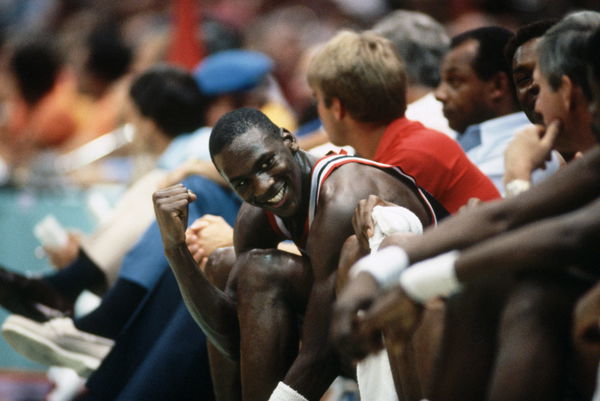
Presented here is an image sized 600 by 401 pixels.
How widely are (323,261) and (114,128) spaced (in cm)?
410

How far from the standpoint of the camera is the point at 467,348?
2.01 metres

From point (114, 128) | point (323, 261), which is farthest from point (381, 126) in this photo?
point (114, 128)

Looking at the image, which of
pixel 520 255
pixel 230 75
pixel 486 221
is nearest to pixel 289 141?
pixel 486 221

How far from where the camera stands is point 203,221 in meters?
3.38

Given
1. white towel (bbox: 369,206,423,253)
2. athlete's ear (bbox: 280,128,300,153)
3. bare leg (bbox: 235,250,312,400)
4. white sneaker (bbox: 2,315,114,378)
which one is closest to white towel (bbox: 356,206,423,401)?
white towel (bbox: 369,206,423,253)

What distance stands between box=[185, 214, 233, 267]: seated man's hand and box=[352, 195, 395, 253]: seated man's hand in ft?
2.72

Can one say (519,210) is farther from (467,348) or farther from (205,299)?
(205,299)

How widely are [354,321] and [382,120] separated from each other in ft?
5.07

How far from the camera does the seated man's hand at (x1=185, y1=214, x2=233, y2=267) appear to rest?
129 inches

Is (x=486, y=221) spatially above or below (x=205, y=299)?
above

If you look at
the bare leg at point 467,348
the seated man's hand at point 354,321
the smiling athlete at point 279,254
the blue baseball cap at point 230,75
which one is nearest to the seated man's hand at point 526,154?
the smiling athlete at point 279,254

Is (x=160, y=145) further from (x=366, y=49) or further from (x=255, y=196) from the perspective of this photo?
(x=255, y=196)

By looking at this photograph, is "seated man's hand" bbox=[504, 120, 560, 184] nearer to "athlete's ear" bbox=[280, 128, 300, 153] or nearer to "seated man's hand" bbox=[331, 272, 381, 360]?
"athlete's ear" bbox=[280, 128, 300, 153]

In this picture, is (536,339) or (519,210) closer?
(536,339)
